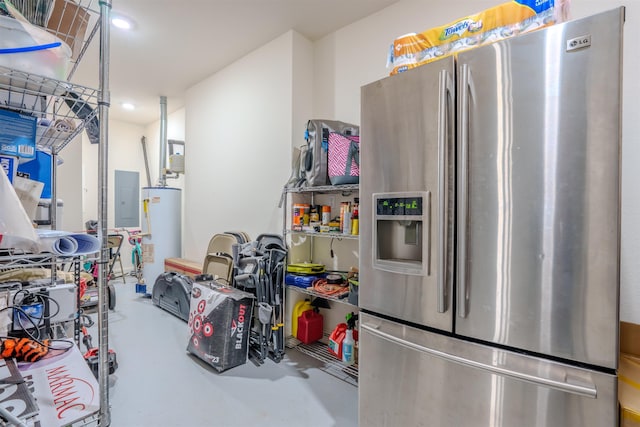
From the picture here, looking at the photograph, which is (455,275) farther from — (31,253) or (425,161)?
(31,253)

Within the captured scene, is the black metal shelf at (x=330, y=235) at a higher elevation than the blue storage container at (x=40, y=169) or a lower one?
lower

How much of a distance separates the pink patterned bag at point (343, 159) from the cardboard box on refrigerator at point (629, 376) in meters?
1.68

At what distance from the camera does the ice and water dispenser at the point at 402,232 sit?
4.43 ft

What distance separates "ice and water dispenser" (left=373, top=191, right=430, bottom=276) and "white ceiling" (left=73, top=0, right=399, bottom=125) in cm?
202

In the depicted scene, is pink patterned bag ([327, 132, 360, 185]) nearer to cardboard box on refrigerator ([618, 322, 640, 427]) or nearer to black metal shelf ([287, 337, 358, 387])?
black metal shelf ([287, 337, 358, 387])

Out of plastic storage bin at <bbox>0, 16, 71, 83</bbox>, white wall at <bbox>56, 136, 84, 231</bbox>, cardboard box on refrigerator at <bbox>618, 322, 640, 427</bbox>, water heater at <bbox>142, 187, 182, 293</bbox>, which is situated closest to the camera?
plastic storage bin at <bbox>0, 16, 71, 83</bbox>

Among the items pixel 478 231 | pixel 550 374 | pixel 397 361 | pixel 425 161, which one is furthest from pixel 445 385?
pixel 425 161

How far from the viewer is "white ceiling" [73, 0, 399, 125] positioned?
261 centimetres

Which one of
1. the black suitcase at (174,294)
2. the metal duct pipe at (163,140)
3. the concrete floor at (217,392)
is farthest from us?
the metal duct pipe at (163,140)

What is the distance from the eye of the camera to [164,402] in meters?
1.98

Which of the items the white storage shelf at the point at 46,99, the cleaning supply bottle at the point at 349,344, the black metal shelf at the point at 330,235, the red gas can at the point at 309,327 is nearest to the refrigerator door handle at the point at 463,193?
the black metal shelf at the point at 330,235

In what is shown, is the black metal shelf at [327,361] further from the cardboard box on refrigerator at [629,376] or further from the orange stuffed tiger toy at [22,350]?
the orange stuffed tiger toy at [22,350]

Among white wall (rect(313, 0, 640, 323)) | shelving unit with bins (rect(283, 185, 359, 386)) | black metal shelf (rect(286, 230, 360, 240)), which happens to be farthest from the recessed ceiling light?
black metal shelf (rect(286, 230, 360, 240))

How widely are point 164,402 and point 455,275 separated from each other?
6.55 feet
